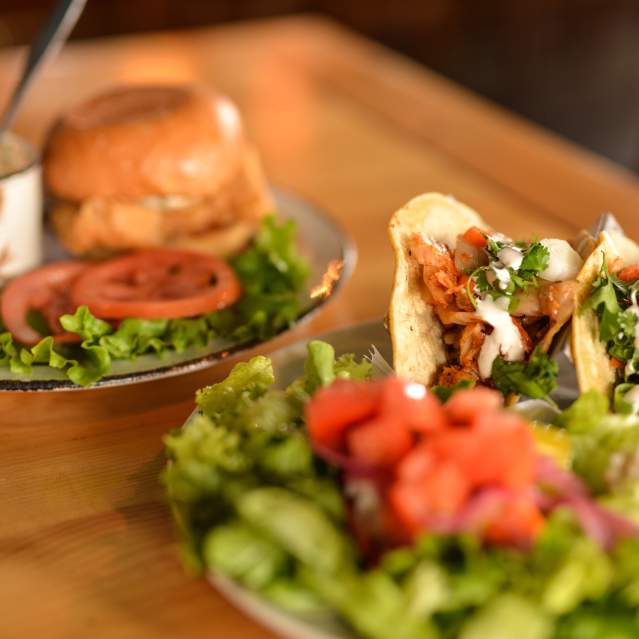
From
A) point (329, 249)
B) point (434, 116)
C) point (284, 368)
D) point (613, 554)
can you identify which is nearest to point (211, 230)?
point (329, 249)

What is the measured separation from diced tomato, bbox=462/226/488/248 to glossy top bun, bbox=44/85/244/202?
1.01 meters

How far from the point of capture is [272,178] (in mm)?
3314

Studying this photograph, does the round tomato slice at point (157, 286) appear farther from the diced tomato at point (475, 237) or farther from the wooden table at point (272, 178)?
the diced tomato at point (475, 237)

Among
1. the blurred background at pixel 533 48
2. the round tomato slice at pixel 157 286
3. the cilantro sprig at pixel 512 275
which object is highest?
the cilantro sprig at pixel 512 275

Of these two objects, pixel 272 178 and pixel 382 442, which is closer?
pixel 382 442

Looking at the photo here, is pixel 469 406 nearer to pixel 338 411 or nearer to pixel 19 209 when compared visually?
pixel 338 411

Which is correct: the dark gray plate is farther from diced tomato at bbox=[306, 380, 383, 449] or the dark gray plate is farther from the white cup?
diced tomato at bbox=[306, 380, 383, 449]

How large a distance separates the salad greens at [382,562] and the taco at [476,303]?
0.35 m

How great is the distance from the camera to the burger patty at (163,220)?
255 centimetres

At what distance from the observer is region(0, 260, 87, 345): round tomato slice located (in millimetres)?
2084

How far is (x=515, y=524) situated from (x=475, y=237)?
729 mm

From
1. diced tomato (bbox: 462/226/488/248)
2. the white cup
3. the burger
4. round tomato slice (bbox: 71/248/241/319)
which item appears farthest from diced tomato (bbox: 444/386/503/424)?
the white cup

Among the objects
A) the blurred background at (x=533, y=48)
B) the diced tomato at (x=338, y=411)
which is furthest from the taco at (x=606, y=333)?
the blurred background at (x=533, y=48)

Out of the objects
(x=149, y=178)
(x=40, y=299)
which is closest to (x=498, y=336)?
(x=40, y=299)
